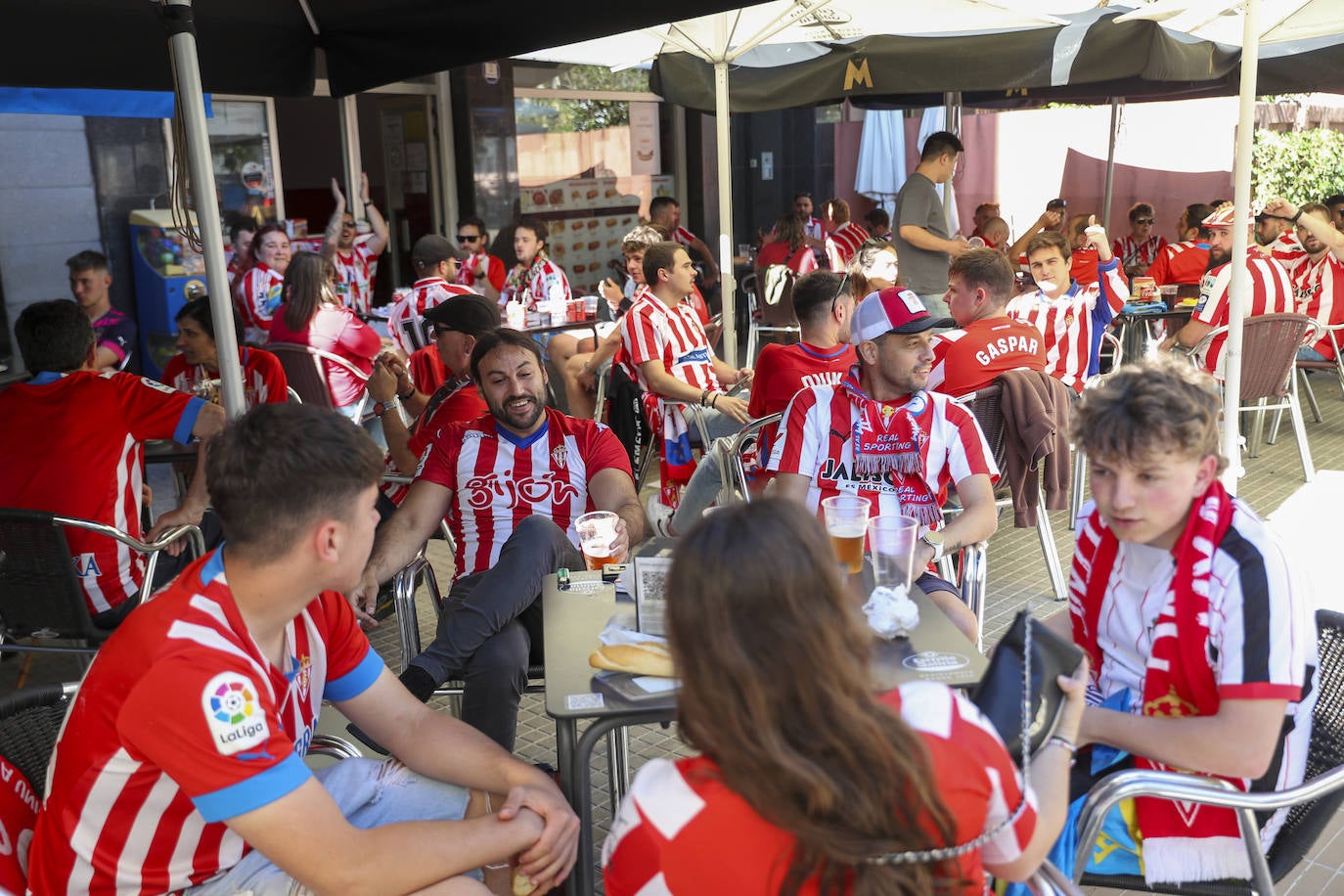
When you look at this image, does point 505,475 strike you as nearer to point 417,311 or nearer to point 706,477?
point 706,477

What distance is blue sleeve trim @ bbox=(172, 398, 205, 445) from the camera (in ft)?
11.5

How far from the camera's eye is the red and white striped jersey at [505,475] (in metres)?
3.22

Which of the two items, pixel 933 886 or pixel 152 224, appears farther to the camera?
pixel 152 224

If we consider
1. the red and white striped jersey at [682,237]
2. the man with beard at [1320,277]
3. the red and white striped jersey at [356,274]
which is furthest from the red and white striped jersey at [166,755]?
the red and white striped jersey at [682,237]

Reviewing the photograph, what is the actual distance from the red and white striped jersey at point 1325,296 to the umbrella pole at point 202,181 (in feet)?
19.9

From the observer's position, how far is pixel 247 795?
4.98ft

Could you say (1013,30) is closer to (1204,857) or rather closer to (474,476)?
(474,476)

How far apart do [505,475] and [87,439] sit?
130cm

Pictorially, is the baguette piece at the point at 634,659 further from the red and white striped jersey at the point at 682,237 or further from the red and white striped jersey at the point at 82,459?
the red and white striped jersey at the point at 682,237

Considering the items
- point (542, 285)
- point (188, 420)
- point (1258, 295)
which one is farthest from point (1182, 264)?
point (188, 420)

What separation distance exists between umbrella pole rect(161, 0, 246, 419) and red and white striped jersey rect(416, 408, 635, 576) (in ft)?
2.00

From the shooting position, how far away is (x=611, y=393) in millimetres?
5344

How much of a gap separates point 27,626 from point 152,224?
18.6 ft

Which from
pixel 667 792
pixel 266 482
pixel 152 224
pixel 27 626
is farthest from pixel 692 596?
pixel 152 224
